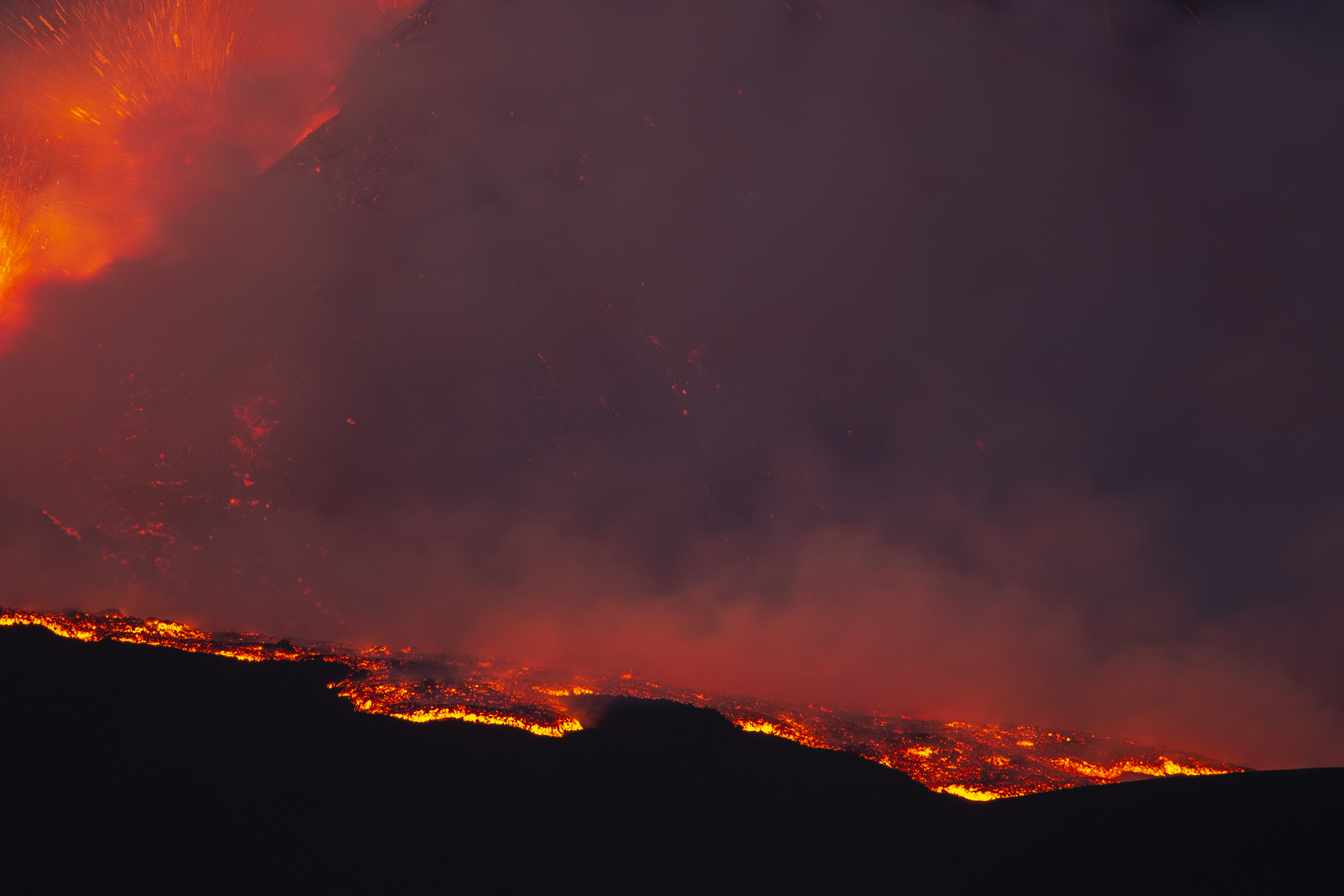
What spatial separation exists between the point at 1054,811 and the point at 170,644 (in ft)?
66.3

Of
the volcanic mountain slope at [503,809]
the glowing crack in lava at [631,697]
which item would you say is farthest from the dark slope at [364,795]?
the glowing crack in lava at [631,697]

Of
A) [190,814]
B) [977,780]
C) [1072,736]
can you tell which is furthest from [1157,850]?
[1072,736]

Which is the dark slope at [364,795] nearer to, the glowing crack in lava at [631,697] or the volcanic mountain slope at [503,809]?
the volcanic mountain slope at [503,809]

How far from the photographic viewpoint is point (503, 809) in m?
15.0

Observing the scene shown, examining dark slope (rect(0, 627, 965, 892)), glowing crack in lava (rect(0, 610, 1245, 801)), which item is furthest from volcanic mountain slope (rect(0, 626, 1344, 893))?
glowing crack in lava (rect(0, 610, 1245, 801))

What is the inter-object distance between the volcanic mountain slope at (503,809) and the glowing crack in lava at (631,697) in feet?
2.33

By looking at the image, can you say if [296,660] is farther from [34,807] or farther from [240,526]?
[240,526]

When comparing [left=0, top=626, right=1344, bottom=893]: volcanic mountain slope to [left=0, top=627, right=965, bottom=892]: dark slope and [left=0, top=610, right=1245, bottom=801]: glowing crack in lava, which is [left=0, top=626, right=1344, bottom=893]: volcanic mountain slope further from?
[left=0, top=610, right=1245, bottom=801]: glowing crack in lava

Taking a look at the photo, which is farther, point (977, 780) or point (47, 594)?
point (47, 594)

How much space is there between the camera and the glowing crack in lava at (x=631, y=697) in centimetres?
1781

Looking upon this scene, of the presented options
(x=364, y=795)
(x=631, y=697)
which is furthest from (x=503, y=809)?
(x=631, y=697)

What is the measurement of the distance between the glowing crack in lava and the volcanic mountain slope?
0.71m

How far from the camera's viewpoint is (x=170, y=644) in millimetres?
18875

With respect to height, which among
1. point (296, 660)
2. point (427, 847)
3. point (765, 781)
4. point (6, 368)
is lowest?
point (427, 847)
